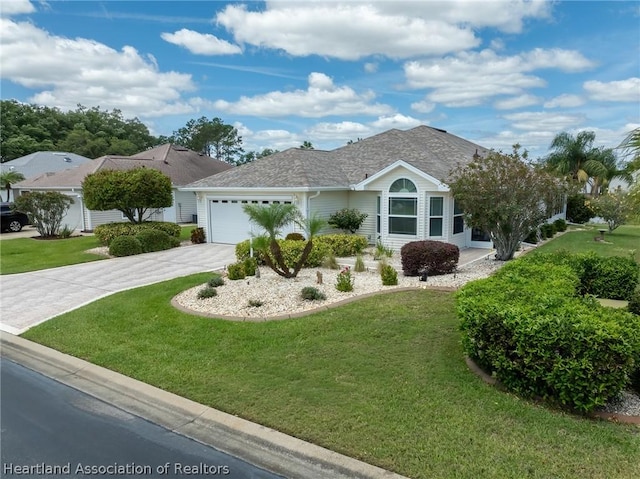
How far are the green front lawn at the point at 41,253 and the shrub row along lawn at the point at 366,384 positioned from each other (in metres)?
7.61

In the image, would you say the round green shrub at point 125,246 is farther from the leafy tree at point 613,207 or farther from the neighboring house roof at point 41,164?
the neighboring house roof at point 41,164

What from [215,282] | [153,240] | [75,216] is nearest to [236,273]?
[215,282]

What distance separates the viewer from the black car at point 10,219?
85.5 feet

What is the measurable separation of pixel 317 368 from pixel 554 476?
309 centimetres

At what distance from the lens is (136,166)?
29.3m

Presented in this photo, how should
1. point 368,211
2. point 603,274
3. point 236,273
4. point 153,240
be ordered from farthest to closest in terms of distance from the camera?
point 368,211
point 153,240
point 236,273
point 603,274

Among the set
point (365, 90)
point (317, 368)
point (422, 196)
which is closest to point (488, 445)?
point (317, 368)

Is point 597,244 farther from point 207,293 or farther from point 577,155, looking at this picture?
point 577,155

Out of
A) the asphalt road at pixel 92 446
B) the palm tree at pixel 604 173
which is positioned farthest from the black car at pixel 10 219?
the palm tree at pixel 604 173

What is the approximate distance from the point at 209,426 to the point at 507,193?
10.9 meters

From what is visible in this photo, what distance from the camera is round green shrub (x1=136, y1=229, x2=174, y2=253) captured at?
17.8 meters

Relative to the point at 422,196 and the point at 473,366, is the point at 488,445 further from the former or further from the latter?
the point at 422,196

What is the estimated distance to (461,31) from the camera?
1573 centimetres

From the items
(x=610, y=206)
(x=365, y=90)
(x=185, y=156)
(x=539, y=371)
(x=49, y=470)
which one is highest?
(x=365, y=90)
